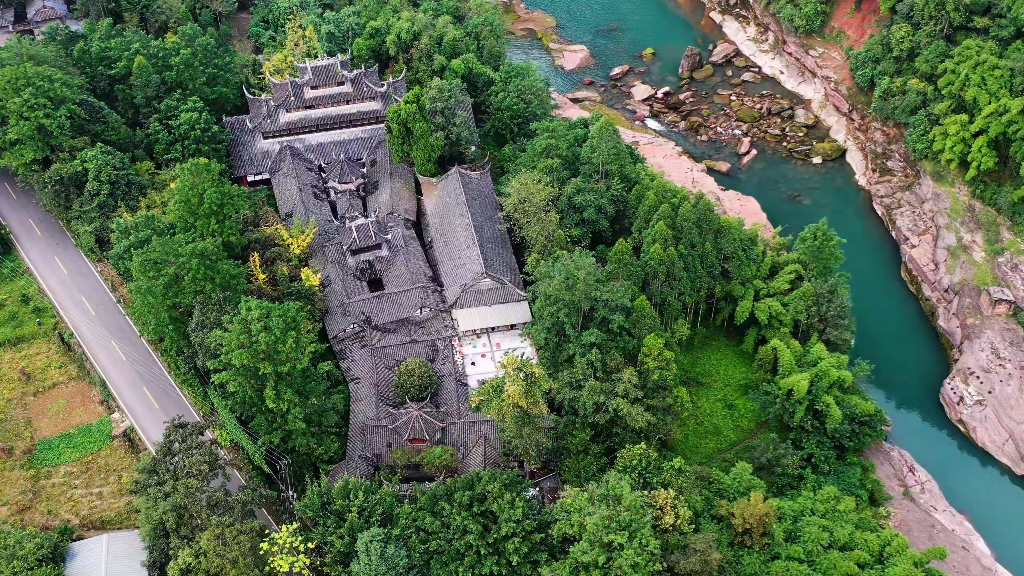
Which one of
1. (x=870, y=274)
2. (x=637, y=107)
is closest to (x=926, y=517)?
(x=870, y=274)

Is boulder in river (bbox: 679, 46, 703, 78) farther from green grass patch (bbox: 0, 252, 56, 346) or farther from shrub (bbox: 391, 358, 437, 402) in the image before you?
green grass patch (bbox: 0, 252, 56, 346)

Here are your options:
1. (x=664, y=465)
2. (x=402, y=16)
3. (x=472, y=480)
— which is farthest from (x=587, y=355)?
(x=402, y=16)

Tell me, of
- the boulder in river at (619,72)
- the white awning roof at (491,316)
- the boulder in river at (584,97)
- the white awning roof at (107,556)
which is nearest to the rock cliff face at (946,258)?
the boulder in river at (619,72)

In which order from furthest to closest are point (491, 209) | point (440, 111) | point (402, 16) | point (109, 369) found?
1. point (402, 16)
2. point (440, 111)
3. point (491, 209)
4. point (109, 369)

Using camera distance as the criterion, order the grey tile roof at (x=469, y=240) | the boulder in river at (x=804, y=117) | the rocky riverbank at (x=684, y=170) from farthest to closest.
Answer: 1. the boulder in river at (x=804, y=117)
2. the rocky riverbank at (x=684, y=170)
3. the grey tile roof at (x=469, y=240)

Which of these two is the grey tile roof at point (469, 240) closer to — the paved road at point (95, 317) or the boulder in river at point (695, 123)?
the paved road at point (95, 317)

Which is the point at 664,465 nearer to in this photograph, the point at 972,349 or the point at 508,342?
the point at 508,342
